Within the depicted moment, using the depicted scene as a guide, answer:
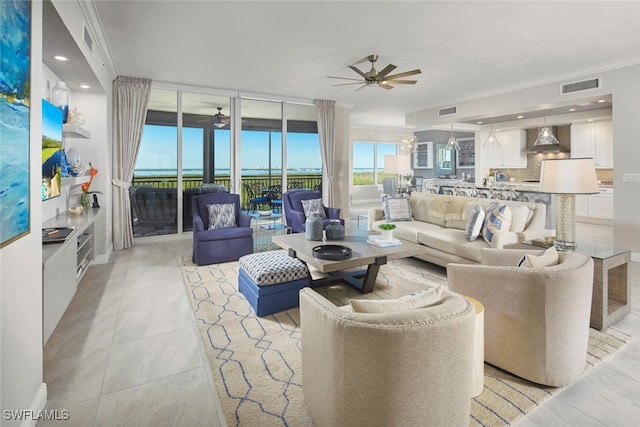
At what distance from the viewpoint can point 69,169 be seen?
3902 mm

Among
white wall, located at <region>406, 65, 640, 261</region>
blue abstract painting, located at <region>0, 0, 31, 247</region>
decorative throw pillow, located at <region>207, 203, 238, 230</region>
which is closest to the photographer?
blue abstract painting, located at <region>0, 0, 31, 247</region>

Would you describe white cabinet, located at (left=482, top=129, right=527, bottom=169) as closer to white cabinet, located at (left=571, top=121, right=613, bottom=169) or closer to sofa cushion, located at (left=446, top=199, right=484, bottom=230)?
white cabinet, located at (left=571, top=121, right=613, bottom=169)

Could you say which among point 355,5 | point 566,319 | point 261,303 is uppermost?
point 355,5

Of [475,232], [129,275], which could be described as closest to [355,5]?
[475,232]

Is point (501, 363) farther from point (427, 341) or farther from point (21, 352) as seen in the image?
point (21, 352)

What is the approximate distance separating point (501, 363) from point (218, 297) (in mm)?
2489

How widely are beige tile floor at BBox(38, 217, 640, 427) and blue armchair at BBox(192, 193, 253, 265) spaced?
1094mm

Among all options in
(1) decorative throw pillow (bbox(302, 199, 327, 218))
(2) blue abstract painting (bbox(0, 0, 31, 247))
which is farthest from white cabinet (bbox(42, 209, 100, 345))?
(1) decorative throw pillow (bbox(302, 199, 327, 218))

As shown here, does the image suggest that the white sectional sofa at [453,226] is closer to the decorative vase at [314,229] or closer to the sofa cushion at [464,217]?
the sofa cushion at [464,217]

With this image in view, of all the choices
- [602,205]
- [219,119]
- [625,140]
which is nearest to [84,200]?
[219,119]

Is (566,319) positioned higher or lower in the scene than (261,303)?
higher

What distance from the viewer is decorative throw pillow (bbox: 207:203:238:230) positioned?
484 cm

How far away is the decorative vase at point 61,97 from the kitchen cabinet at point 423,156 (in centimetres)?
1135

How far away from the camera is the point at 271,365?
7.16ft
